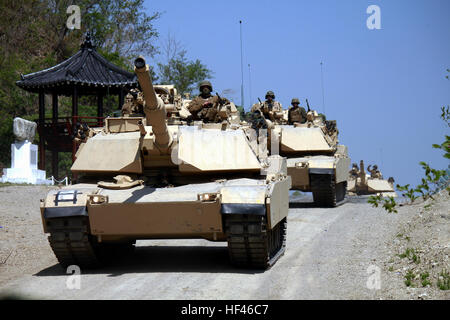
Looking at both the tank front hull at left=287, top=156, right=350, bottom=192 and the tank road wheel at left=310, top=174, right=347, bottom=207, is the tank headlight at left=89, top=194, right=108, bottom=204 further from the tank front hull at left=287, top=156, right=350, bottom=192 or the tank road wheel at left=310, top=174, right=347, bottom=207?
the tank road wheel at left=310, top=174, right=347, bottom=207

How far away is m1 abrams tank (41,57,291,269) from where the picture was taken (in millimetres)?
9414

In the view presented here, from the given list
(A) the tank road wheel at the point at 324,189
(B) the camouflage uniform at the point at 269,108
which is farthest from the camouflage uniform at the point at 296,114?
(A) the tank road wheel at the point at 324,189

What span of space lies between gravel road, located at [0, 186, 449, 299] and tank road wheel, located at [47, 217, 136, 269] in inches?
9.5

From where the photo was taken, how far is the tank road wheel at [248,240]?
934 cm

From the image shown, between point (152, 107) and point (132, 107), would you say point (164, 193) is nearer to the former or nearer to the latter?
point (152, 107)

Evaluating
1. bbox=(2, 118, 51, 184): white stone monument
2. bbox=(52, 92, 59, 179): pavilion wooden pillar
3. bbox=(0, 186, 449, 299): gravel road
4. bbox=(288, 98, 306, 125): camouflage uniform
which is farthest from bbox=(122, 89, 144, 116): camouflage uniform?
bbox=(52, 92, 59, 179): pavilion wooden pillar

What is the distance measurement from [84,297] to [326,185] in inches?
472

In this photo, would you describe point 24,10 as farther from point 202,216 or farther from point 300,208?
point 202,216

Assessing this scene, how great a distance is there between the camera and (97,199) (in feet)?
31.5

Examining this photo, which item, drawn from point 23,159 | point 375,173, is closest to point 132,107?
point 23,159

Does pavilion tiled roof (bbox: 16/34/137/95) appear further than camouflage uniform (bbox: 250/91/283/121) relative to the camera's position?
Yes

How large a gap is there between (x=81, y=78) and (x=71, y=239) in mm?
16183

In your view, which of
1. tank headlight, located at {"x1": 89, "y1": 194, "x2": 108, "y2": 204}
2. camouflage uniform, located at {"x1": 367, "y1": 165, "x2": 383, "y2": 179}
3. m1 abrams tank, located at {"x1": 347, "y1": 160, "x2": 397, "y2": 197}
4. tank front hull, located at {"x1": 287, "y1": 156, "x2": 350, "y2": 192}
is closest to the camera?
tank headlight, located at {"x1": 89, "y1": 194, "x2": 108, "y2": 204}

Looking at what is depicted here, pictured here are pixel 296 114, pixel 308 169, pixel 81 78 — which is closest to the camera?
pixel 308 169
